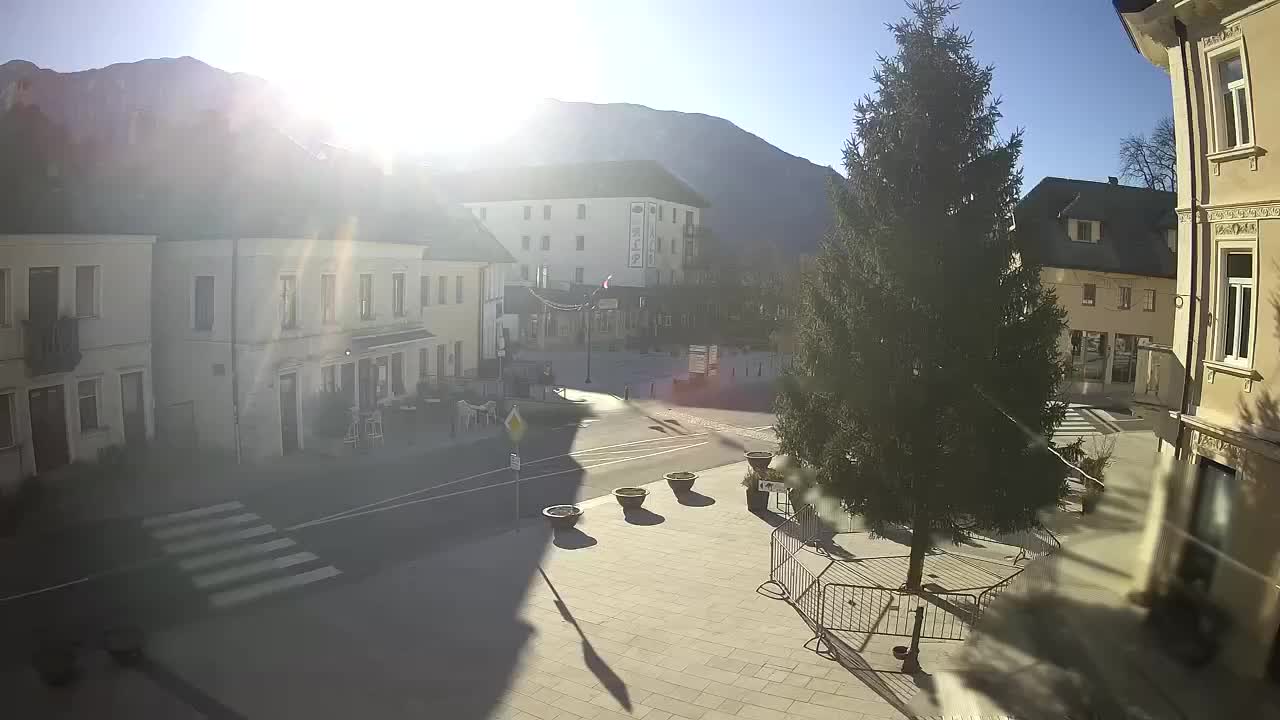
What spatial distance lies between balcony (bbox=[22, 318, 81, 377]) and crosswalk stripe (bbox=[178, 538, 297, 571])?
638cm

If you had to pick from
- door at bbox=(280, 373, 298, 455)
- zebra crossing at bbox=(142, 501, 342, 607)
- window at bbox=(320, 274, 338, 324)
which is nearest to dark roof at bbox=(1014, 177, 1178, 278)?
window at bbox=(320, 274, 338, 324)

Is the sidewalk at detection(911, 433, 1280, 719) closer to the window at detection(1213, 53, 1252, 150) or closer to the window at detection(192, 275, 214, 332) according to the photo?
the window at detection(1213, 53, 1252, 150)

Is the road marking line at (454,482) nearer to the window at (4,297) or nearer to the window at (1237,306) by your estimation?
the window at (4,297)

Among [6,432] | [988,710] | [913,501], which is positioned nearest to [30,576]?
[6,432]

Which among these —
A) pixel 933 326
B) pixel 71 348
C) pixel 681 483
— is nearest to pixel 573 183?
pixel 681 483

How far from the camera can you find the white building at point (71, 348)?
17.1 meters

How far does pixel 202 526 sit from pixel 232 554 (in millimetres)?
2071

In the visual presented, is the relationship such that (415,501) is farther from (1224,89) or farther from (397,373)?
(1224,89)

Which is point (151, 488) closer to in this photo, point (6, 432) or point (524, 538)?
point (6, 432)

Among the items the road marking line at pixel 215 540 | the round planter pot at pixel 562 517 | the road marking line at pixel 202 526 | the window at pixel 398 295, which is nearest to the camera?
the road marking line at pixel 215 540

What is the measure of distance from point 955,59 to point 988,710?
10725mm

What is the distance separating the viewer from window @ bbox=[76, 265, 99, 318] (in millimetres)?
18938

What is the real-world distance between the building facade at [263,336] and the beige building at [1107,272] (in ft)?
78.9

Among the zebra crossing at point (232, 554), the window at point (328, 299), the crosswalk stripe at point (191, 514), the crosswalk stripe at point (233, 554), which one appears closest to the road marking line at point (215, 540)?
the zebra crossing at point (232, 554)
